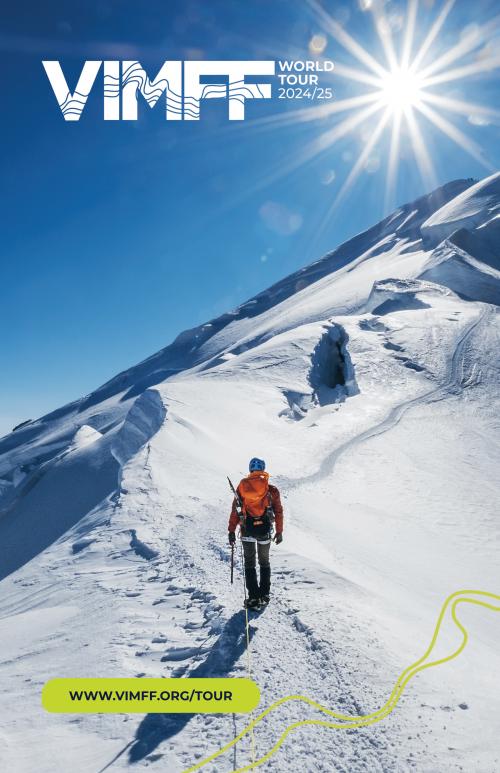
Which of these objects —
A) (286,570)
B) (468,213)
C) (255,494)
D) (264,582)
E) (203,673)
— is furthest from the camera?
(468,213)

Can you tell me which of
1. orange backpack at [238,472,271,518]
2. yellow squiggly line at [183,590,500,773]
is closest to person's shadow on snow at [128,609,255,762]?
yellow squiggly line at [183,590,500,773]

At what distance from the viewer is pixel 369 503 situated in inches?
590

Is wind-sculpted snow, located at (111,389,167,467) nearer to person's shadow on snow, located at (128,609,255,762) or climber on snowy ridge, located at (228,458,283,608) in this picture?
climber on snowy ridge, located at (228,458,283,608)

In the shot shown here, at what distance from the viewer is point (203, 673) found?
5539 millimetres

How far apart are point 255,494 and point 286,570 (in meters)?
1.82

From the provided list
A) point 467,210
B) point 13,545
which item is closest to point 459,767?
point 13,545

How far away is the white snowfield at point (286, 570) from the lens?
4.66 m

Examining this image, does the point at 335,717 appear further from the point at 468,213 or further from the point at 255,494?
the point at 468,213

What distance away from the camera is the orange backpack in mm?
7246

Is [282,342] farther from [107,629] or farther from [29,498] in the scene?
[107,629]

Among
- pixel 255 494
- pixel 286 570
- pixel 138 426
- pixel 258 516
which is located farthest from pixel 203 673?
pixel 138 426

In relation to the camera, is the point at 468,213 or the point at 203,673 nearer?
the point at 203,673

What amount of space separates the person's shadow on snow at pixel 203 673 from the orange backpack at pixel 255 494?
1.49 m

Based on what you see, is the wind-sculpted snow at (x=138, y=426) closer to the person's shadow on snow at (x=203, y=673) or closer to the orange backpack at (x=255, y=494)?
the orange backpack at (x=255, y=494)
